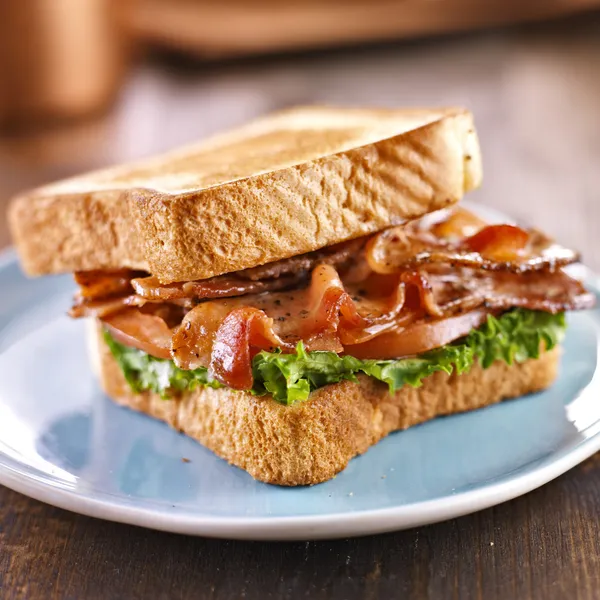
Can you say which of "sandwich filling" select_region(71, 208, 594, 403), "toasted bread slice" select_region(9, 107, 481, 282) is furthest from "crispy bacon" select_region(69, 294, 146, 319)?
"toasted bread slice" select_region(9, 107, 481, 282)

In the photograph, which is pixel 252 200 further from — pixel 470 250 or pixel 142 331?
pixel 470 250

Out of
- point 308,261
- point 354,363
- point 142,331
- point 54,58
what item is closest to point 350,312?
point 354,363

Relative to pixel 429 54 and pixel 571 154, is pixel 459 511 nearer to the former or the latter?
pixel 571 154

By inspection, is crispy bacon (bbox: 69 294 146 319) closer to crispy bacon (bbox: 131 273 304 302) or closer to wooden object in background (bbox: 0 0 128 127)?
crispy bacon (bbox: 131 273 304 302)

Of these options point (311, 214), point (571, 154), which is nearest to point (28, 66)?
point (571, 154)

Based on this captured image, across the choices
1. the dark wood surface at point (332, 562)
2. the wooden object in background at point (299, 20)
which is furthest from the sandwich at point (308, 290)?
the wooden object in background at point (299, 20)

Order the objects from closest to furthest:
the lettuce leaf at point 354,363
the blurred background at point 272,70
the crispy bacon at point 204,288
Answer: the lettuce leaf at point 354,363 → the crispy bacon at point 204,288 → the blurred background at point 272,70

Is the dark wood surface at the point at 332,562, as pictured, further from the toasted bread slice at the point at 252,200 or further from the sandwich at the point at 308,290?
the toasted bread slice at the point at 252,200
